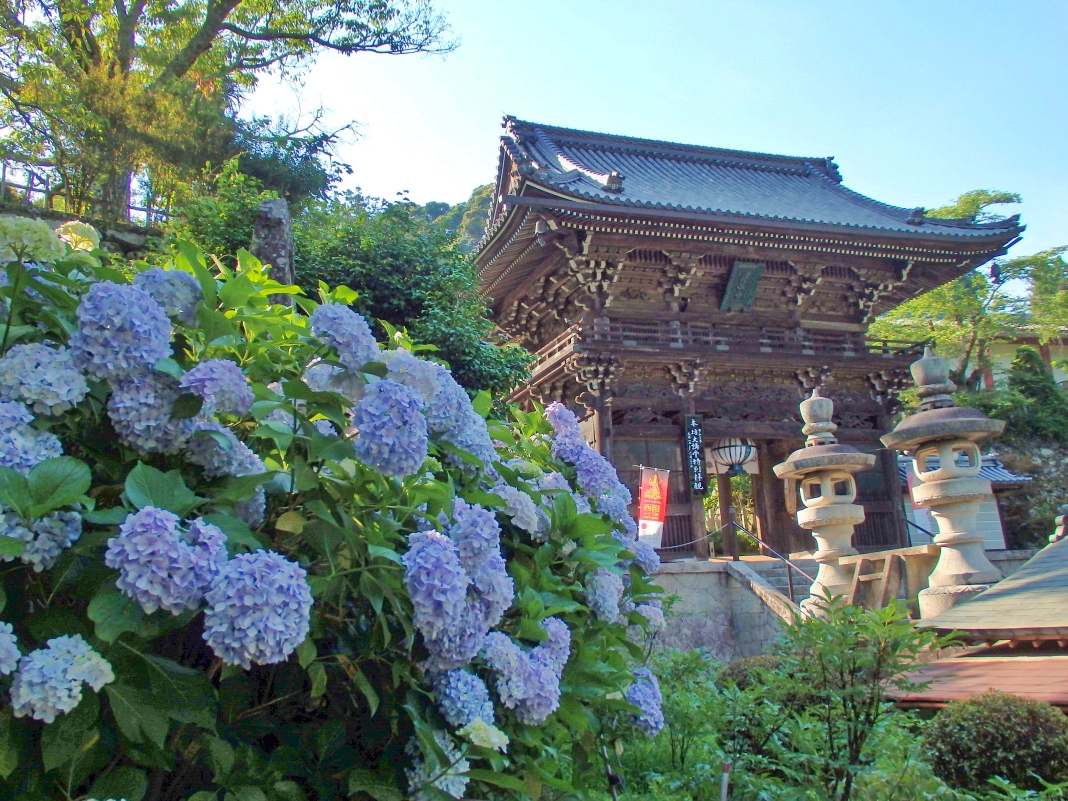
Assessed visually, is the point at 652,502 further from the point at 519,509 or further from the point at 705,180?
the point at 519,509

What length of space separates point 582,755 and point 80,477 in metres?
1.33

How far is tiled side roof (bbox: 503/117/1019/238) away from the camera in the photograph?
1329cm

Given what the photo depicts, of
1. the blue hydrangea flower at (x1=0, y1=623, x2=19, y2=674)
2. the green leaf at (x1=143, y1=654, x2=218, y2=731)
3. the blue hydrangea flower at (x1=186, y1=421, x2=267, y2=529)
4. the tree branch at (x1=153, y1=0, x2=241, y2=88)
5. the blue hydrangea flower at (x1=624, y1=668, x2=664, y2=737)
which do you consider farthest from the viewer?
the tree branch at (x1=153, y1=0, x2=241, y2=88)

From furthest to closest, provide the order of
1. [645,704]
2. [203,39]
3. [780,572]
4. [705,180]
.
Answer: [705,180]
[203,39]
[780,572]
[645,704]

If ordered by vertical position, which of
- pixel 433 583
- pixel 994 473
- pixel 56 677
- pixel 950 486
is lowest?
pixel 56 677

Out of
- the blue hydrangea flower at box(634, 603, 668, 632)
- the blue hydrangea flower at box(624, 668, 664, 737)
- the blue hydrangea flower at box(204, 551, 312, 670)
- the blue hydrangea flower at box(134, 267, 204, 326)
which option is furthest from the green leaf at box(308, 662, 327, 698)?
the blue hydrangea flower at box(634, 603, 668, 632)

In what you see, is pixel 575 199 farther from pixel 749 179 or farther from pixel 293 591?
pixel 293 591

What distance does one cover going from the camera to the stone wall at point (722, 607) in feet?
33.1

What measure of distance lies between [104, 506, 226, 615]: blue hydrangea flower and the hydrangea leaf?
156mm

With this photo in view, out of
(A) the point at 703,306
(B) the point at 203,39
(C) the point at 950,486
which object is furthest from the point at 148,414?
(B) the point at 203,39

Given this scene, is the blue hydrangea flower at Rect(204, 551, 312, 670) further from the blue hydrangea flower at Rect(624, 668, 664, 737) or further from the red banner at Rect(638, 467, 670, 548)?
the red banner at Rect(638, 467, 670, 548)

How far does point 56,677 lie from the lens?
1035 mm

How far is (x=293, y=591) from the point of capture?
44.0 inches

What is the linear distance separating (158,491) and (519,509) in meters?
0.76
